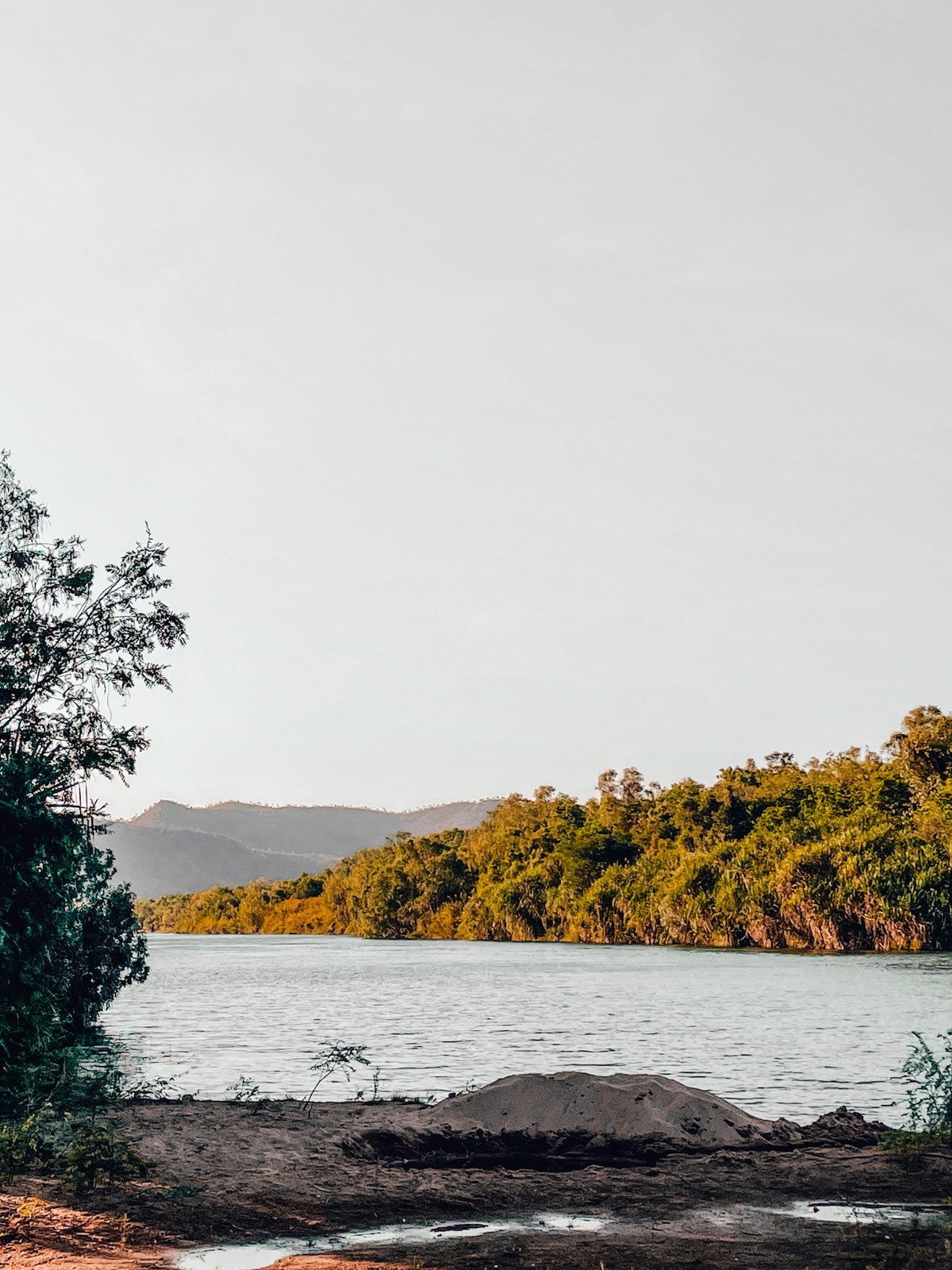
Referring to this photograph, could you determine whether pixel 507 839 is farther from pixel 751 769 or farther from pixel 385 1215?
pixel 385 1215

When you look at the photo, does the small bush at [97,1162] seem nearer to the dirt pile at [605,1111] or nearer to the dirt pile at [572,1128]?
the dirt pile at [572,1128]

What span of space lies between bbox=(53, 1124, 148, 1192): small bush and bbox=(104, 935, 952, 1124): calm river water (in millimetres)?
9317

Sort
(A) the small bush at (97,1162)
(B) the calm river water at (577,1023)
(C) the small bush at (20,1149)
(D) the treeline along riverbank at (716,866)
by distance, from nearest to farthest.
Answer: (A) the small bush at (97,1162), (C) the small bush at (20,1149), (B) the calm river water at (577,1023), (D) the treeline along riverbank at (716,866)

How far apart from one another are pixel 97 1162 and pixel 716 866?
287ft

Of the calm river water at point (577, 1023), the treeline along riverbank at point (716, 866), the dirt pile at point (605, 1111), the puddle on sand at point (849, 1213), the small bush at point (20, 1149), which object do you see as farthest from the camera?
the treeline along riverbank at point (716, 866)

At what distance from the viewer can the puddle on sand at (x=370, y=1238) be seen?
875 cm

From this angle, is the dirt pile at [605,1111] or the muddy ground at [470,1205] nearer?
the muddy ground at [470,1205]

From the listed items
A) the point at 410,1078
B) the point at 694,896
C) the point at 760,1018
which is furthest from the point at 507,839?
the point at 410,1078

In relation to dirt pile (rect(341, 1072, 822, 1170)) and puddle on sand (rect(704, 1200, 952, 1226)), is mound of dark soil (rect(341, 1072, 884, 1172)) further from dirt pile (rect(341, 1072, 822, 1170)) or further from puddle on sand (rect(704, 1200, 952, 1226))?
puddle on sand (rect(704, 1200, 952, 1226))

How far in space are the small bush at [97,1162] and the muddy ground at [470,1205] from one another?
6.3 inches

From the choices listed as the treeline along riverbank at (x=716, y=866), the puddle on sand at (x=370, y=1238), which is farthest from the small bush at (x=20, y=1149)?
the treeline along riverbank at (x=716, y=866)

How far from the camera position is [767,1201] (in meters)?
10.7

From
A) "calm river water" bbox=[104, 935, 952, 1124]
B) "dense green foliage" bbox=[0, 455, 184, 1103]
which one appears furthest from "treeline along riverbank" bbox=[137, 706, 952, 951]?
"dense green foliage" bbox=[0, 455, 184, 1103]

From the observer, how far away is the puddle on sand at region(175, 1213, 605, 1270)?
8.75 metres
